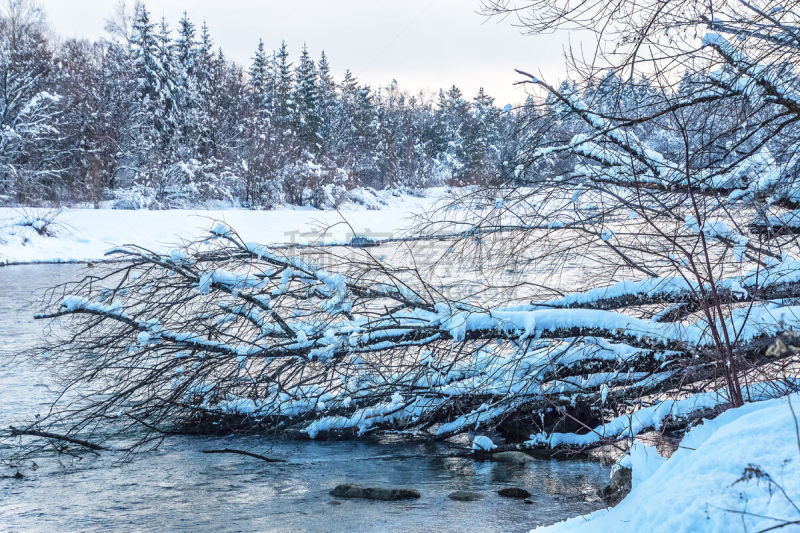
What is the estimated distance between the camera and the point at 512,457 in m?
6.63

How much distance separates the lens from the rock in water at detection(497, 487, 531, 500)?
5.62 metres

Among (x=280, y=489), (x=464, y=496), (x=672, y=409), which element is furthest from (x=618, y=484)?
(x=280, y=489)

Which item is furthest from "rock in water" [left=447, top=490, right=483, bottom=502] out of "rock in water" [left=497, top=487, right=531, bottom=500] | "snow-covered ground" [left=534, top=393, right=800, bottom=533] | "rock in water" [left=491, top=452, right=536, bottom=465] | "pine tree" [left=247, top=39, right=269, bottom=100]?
"pine tree" [left=247, top=39, right=269, bottom=100]

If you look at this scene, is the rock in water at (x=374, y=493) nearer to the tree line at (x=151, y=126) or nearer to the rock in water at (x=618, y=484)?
the rock in water at (x=618, y=484)

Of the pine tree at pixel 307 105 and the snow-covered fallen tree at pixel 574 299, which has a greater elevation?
the pine tree at pixel 307 105

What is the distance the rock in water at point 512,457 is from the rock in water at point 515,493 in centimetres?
84

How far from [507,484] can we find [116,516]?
2.85 metres

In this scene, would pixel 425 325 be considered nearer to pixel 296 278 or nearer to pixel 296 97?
pixel 296 278

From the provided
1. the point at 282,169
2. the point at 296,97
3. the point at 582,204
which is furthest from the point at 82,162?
the point at 582,204

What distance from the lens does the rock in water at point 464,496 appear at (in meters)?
5.57

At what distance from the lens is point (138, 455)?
677 centimetres

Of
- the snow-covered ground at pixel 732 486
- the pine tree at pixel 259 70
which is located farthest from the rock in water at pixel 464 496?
the pine tree at pixel 259 70

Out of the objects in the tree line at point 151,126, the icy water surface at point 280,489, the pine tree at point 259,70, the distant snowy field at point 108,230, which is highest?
the pine tree at point 259,70

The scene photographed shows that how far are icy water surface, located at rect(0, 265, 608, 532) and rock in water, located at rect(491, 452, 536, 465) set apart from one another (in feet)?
0.37
